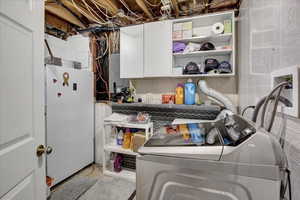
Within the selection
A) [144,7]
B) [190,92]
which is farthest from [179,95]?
[144,7]

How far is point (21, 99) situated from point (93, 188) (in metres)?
1.80

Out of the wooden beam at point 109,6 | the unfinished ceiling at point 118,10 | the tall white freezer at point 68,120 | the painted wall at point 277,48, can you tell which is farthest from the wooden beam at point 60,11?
the painted wall at point 277,48

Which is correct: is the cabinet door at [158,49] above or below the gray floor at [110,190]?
above

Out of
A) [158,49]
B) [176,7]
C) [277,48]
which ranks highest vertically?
[176,7]

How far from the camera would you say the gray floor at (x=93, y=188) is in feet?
6.32

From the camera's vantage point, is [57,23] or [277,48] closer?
[277,48]

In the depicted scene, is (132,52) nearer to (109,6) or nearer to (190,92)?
(109,6)

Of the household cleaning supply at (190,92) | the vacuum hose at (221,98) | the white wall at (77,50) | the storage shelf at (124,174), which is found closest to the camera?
the vacuum hose at (221,98)

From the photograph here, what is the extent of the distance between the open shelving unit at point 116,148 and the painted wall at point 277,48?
1.31 metres

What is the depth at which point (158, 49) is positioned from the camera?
6.98 feet

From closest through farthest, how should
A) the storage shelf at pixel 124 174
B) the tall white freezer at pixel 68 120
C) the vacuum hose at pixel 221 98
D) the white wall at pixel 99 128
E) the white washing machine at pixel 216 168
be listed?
the white washing machine at pixel 216 168, the vacuum hose at pixel 221 98, the tall white freezer at pixel 68 120, the storage shelf at pixel 124 174, the white wall at pixel 99 128

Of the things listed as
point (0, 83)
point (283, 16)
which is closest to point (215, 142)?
point (283, 16)

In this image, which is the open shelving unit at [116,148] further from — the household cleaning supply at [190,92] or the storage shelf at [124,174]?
the household cleaning supply at [190,92]

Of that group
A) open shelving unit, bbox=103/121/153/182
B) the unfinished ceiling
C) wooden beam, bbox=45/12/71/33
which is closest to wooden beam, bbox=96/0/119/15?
the unfinished ceiling
